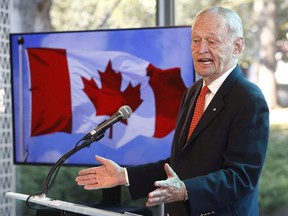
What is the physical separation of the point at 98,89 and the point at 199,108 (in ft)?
4.56

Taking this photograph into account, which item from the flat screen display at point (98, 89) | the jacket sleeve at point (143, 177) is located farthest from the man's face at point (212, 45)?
the flat screen display at point (98, 89)

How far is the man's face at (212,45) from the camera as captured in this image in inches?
80.4

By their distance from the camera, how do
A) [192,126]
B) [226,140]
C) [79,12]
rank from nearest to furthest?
[226,140] → [192,126] → [79,12]

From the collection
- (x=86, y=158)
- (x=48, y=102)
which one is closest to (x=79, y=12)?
(x=48, y=102)

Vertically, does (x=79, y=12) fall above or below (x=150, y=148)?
above

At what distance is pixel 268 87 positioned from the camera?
11.3ft

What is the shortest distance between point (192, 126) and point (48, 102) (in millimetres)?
1643

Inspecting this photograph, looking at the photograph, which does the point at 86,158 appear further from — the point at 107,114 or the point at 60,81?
the point at 60,81

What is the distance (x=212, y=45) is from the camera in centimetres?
206

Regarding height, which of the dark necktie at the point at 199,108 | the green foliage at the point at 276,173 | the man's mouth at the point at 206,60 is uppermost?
Answer: the man's mouth at the point at 206,60

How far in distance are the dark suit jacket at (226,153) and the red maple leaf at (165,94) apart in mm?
1096

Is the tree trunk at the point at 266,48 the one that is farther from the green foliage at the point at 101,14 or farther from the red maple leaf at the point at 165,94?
the green foliage at the point at 101,14

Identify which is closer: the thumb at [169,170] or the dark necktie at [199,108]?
the thumb at [169,170]

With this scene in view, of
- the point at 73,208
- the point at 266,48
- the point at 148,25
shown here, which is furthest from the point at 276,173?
the point at 73,208
